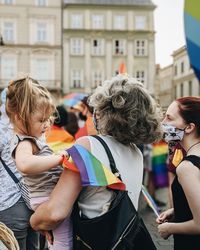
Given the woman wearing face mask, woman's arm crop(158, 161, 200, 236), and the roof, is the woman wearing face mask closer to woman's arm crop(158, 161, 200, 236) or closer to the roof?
woman's arm crop(158, 161, 200, 236)

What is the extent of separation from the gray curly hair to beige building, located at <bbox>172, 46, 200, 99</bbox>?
4911 cm

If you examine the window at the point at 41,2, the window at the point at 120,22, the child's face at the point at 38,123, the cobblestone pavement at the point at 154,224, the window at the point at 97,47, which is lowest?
the cobblestone pavement at the point at 154,224

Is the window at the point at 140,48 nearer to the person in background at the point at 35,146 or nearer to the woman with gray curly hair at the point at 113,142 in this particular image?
the person in background at the point at 35,146

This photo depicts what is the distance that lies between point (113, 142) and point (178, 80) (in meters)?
57.3

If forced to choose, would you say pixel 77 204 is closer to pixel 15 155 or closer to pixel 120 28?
pixel 15 155

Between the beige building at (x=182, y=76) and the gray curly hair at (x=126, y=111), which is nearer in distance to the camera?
the gray curly hair at (x=126, y=111)

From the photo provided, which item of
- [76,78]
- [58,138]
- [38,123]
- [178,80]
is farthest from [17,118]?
[178,80]

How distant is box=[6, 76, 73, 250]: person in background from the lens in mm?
2033

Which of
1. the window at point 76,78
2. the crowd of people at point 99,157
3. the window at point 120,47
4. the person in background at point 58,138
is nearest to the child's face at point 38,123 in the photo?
the crowd of people at point 99,157

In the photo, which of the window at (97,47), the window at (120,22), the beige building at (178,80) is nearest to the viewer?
the window at (97,47)

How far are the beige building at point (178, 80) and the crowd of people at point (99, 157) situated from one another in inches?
1717

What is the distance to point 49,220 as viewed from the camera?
1.90 metres

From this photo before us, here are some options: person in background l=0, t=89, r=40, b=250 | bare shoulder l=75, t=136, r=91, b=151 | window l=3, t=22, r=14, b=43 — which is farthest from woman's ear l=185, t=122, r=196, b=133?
window l=3, t=22, r=14, b=43

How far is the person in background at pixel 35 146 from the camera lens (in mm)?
2033
